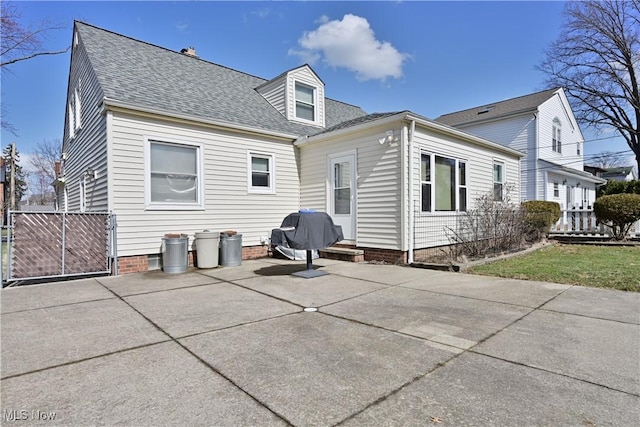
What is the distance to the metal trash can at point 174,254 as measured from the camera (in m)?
7.34

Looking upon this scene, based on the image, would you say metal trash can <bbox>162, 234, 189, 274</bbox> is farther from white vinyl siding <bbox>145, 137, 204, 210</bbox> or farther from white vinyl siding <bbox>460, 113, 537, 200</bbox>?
white vinyl siding <bbox>460, 113, 537, 200</bbox>

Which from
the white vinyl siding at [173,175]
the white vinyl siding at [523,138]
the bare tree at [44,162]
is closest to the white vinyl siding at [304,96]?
the white vinyl siding at [173,175]

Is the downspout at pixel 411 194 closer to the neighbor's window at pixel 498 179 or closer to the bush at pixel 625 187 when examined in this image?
the neighbor's window at pixel 498 179

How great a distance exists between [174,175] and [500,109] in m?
20.8

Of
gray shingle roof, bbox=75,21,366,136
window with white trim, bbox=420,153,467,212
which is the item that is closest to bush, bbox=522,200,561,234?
window with white trim, bbox=420,153,467,212

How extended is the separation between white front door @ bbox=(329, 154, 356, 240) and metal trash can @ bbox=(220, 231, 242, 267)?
2.84m

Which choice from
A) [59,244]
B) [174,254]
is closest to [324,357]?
[174,254]

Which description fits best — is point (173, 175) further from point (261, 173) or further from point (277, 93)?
point (277, 93)

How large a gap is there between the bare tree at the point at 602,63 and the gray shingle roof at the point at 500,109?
4460mm

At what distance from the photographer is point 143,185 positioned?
24.8 feet

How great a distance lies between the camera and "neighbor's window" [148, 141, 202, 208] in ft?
25.6

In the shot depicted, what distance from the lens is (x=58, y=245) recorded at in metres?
6.57

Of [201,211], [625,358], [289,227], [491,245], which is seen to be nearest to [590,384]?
[625,358]

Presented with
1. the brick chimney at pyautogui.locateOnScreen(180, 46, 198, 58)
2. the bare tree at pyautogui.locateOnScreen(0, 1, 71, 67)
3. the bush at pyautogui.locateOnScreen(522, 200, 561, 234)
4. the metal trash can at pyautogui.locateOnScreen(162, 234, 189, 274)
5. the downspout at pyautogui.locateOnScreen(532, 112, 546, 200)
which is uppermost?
the bare tree at pyautogui.locateOnScreen(0, 1, 71, 67)
